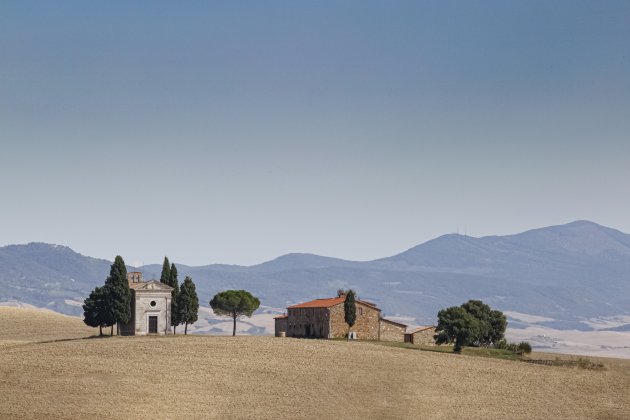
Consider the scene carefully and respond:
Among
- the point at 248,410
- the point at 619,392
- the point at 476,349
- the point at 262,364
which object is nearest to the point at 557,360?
the point at 476,349

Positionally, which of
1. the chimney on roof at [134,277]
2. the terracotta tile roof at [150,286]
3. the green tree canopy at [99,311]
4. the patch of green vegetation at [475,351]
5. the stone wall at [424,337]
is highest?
the chimney on roof at [134,277]

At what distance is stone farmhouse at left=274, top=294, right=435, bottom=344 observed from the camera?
147750 millimetres

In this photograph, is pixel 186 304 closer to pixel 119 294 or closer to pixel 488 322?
pixel 119 294

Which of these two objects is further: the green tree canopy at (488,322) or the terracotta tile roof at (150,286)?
the green tree canopy at (488,322)

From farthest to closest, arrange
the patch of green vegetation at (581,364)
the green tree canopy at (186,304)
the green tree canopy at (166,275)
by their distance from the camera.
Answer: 1. the green tree canopy at (166,275)
2. the green tree canopy at (186,304)
3. the patch of green vegetation at (581,364)

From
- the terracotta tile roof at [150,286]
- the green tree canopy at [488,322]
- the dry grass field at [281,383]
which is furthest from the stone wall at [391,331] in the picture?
the terracotta tile roof at [150,286]

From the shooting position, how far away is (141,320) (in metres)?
138

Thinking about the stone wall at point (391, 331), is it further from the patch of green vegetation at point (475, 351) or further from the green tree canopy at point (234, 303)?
the green tree canopy at point (234, 303)

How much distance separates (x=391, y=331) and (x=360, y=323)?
665cm

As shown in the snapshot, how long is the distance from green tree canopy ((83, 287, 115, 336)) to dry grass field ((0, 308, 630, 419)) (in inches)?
428

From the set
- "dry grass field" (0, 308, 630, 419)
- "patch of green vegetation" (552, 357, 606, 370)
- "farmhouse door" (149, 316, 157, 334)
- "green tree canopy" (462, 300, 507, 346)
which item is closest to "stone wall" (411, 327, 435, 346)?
"green tree canopy" (462, 300, 507, 346)

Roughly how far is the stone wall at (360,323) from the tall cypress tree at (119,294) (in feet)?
103

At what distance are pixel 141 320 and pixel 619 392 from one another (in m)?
67.5

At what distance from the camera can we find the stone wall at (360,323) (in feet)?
484
